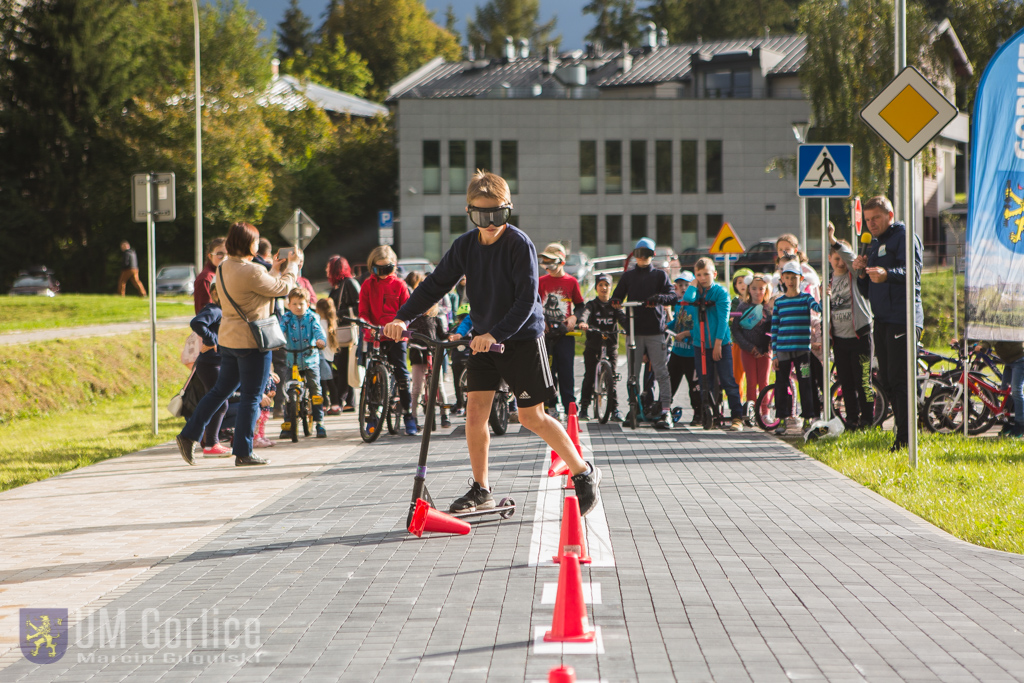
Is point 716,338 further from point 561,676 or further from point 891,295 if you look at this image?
point 561,676

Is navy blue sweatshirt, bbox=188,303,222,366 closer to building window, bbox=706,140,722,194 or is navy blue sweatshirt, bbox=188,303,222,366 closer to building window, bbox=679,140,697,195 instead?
building window, bbox=679,140,697,195

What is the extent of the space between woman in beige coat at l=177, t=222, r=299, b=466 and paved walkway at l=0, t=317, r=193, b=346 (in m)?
9.43

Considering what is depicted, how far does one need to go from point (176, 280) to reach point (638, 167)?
23979 millimetres

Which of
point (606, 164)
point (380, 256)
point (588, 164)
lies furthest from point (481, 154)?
point (380, 256)

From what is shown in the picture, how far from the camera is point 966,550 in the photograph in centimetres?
614

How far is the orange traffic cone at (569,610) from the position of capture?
429cm

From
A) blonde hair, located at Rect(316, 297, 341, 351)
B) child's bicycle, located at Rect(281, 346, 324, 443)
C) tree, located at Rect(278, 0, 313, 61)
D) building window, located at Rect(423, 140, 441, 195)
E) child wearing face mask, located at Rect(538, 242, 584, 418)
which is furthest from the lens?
tree, located at Rect(278, 0, 313, 61)

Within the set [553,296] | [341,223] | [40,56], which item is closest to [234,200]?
[40,56]

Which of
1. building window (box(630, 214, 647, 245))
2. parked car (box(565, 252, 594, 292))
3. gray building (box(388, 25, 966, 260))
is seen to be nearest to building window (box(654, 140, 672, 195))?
gray building (box(388, 25, 966, 260))

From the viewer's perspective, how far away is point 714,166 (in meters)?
54.7

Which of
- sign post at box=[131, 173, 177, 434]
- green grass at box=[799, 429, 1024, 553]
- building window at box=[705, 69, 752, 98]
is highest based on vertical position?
building window at box=[705, 69, 752, 98]

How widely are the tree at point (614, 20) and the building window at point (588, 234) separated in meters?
30.1

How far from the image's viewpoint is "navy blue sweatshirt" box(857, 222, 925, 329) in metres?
9.91

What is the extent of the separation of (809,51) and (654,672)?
38.7 meters
